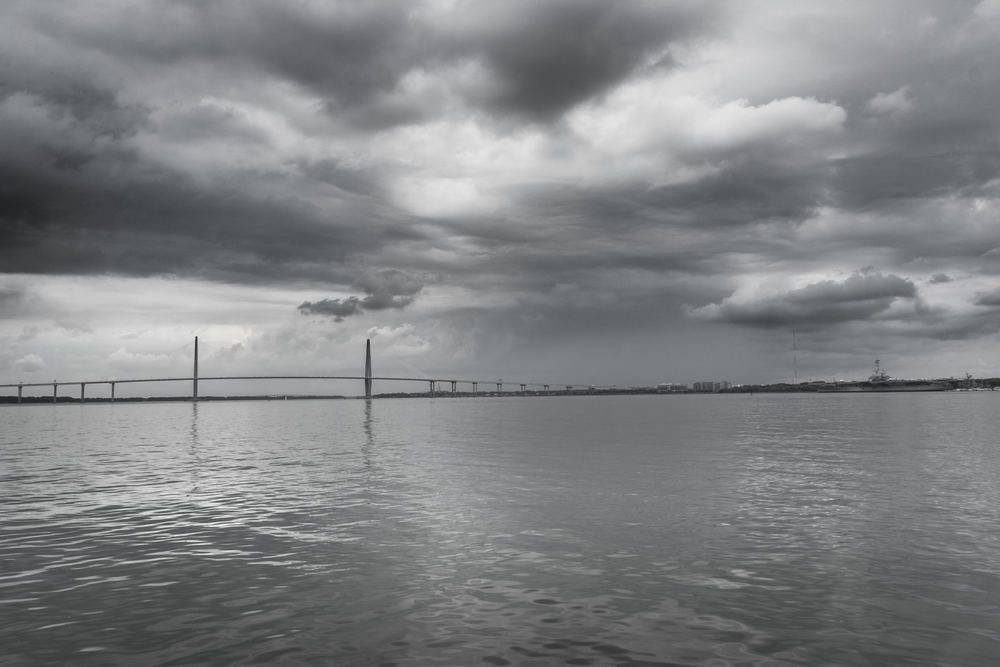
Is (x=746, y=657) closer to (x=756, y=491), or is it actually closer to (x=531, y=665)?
(x=531, y=665)

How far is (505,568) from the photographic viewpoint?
17.0 metres

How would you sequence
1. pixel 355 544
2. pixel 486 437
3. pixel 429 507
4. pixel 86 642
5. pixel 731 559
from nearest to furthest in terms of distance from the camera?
1. pixel 86 642
2. pixel 731 559
3. pixel 355 544
4. pixel 429 507
5. pixel 486 437

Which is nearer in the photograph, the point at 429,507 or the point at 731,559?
the point at 731,559

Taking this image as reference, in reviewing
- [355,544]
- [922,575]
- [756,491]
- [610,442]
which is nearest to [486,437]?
[610,442]

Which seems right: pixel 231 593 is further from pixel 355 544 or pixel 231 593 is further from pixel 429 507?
pixel 429 507

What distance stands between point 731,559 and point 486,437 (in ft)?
178

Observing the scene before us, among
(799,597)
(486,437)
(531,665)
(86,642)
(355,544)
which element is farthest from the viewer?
(486,437)

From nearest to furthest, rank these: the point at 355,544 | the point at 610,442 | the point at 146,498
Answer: the point at 355,544
the point at 146,498
the point at 610,442

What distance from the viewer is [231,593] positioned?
14961 mm

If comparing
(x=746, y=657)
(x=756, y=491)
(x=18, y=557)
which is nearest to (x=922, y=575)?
(x=746, y=657)

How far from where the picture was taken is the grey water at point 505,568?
1176 cm

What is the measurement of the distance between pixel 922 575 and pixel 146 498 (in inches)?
1160

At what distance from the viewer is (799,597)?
14.5m

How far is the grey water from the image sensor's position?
11.8m
